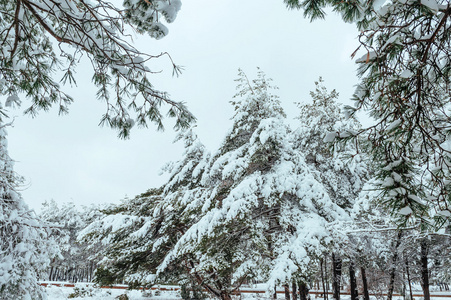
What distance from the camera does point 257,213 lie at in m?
9.39

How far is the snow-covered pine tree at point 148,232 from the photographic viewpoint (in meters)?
9.23

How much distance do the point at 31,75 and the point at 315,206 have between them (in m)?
8.53

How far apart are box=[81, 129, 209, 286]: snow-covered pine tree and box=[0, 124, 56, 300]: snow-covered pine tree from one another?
4.65 meters

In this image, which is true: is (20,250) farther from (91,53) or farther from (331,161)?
(331,161)

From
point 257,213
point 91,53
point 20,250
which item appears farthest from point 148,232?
point 91,53

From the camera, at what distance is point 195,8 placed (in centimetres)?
298

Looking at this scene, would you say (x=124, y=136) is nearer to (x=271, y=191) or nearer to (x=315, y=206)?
(x=271, y=191)

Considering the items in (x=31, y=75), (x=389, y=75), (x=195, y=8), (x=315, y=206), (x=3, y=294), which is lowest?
(x=3, y=294)

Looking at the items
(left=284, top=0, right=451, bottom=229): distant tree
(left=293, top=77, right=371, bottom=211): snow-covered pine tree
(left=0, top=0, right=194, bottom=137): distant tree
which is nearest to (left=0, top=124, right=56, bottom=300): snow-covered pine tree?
(left=0, top=0, right=194, bottom=137): distant tree

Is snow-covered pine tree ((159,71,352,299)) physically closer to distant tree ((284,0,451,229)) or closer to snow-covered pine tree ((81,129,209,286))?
snow-covered pine tree ((81,129,209,286))

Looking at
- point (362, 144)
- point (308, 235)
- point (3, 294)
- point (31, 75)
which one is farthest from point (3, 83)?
point (308, 235)

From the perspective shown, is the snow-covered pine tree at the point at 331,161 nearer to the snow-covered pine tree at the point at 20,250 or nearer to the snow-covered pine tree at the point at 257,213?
the snow-covered pine tree at the point at 257,213

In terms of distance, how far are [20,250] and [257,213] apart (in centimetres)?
681

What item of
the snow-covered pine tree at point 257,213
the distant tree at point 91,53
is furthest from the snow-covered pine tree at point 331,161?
the distant tree at point 91,53
